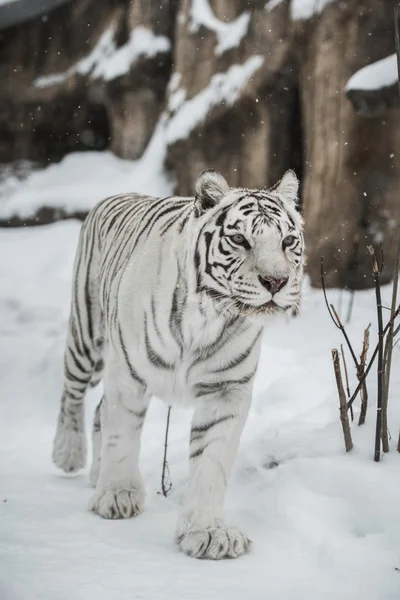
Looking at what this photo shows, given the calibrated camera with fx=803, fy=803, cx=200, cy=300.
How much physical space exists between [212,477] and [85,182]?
5.64 meters

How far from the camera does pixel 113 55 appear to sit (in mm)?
7879

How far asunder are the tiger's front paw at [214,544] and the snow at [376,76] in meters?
3.77

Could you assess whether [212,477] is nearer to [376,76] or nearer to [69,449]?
[69,449]

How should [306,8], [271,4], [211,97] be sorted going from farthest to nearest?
[211,97] < [271,4] < [306,8]

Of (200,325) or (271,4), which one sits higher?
(271,4)

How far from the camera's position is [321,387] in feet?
14.3

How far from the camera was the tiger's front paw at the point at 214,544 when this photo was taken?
238 cm

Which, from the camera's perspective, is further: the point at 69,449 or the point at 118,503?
the point at 69,449

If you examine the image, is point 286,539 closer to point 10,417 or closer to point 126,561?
point 126,561

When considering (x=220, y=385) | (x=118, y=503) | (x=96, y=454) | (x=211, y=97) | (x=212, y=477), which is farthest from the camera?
(x=211, y=97)

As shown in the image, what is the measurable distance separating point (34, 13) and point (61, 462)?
5968 millimetres

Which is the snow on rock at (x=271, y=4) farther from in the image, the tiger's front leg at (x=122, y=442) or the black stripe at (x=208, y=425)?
the black stripe at (x=208, y=425)

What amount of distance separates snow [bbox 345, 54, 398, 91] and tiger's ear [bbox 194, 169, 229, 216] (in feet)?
10.4

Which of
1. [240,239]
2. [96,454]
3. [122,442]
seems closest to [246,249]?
[240,239]
